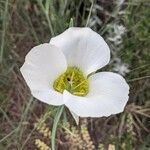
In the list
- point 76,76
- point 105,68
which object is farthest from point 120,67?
point 76,76

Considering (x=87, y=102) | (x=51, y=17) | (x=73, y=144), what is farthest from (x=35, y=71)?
(x=73, y=144)

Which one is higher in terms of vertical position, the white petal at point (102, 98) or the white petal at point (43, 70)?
the white petal at point (43, 70)

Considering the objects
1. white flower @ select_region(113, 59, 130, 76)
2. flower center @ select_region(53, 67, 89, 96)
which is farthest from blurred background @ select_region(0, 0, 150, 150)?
flower center @ select_region(53, 67, 89, 96)

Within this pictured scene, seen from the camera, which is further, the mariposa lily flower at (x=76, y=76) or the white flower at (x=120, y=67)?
the white flower at (x=120, y=67)

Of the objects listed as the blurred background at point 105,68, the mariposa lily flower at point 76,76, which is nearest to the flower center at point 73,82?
the mariposa lily flower at point 76,76

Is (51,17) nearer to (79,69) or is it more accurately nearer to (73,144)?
(79,69)

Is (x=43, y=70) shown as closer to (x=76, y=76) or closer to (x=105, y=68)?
(x=76, y=76)

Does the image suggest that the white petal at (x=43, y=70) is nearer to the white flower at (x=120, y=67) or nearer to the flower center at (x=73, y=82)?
the flower center at (x=73, y=82)
